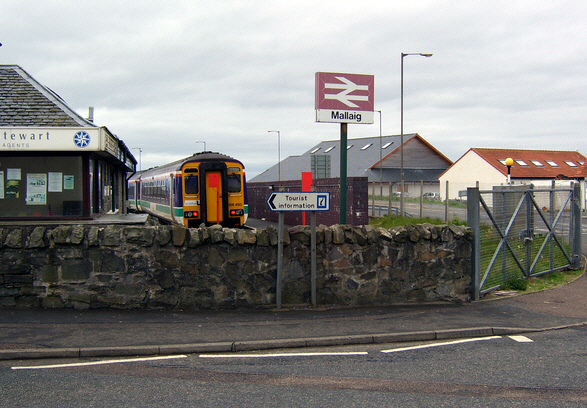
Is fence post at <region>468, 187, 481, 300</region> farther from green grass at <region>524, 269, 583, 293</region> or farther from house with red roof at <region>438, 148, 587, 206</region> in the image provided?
house with red roof at <region>438, 148, 587, 206</region>

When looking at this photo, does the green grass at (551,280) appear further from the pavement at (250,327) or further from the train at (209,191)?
the train at (209,191)

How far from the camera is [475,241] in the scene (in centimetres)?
1032

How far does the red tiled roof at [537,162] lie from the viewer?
5872cm

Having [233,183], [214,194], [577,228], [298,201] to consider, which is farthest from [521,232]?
[214,194]

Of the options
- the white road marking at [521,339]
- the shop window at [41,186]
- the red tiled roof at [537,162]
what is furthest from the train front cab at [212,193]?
the red tiled roof at [537,162]

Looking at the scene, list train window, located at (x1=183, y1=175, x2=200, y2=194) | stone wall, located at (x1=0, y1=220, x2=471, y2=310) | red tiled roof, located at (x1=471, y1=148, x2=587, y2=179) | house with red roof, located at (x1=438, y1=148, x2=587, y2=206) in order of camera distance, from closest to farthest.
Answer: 1. stone wall, located at (x1=0, y1=220, x2=471, y2=310)
2. train window, located at (x1=183, y1=175, x2=200, y2=194)
3. house with red roof, located at (x1=438, y1=148, x2=587, y2=206)
4. red tiled roof, located at (x1=471, y1=148, x2=587, y2=179)

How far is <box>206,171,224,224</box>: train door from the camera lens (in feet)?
70.9

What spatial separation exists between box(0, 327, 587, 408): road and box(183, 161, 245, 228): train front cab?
1468 cm

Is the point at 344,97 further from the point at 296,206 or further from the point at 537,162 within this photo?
the point at 537,162

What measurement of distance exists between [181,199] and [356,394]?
1668 cm

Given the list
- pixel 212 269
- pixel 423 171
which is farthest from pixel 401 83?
pixel 423 171

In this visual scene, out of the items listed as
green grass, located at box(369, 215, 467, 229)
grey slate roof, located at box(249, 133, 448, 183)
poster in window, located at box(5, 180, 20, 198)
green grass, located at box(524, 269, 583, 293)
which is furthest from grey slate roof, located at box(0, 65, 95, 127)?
grey slate roof, located at box(249, 133, 448, 183)

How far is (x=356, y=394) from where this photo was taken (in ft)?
18.2

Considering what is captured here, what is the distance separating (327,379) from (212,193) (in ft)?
53.0
